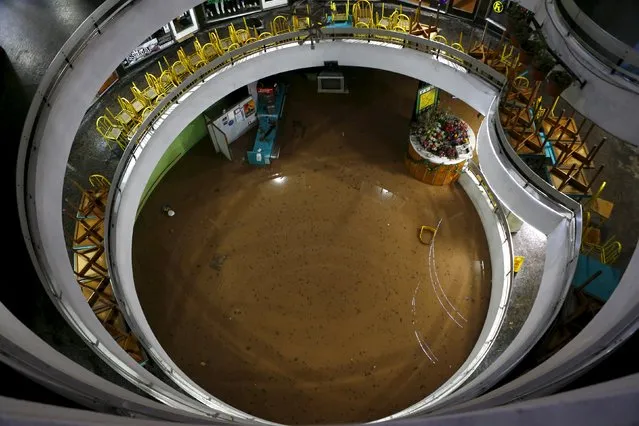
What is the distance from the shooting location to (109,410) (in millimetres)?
4926

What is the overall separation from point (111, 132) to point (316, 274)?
788 centimetres

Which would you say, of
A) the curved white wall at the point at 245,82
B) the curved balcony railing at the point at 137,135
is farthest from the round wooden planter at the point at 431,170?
the curved balcony railing at the point at 137,135

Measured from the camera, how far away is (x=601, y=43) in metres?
9.71

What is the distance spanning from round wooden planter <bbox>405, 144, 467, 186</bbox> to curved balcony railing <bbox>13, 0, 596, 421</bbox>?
156 inches

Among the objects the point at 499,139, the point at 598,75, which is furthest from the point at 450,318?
the point at 598,75

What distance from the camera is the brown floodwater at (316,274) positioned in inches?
528

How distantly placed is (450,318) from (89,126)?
12781 millimetres

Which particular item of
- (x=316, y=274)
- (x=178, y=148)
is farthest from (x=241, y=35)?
(x=316, y=274)

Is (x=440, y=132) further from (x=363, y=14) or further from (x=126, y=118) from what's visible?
(x=126, y=118)

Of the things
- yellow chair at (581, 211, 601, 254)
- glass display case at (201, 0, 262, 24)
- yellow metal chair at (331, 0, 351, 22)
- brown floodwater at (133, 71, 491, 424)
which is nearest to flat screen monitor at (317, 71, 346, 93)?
brown floodwater at (133, 71, 491, 424)

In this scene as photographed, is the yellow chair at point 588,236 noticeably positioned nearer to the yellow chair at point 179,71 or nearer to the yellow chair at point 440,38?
the yellow chair at point 440,38

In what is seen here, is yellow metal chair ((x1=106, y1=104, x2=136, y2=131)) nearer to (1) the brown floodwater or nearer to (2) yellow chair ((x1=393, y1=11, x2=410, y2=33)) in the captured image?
(1) the brown floodwater

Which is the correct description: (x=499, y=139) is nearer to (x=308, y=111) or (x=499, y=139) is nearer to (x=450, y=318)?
(x=450, y=318)

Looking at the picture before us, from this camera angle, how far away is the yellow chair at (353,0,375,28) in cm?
1474
